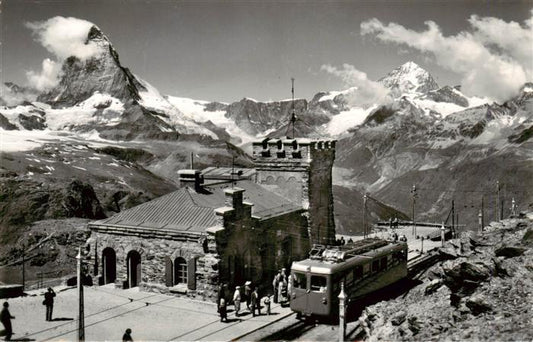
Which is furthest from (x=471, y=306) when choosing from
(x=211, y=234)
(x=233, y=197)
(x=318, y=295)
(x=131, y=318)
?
(x=131, y=318)

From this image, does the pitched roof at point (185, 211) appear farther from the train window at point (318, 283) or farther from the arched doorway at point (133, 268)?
the train window at point (318, 283)

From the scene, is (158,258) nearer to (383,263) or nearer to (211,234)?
(211,234)

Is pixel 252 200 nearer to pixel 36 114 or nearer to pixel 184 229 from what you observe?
pixel 184 229

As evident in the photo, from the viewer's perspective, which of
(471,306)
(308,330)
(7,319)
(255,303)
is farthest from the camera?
(255,303)

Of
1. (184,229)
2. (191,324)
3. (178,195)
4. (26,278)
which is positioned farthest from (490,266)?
(26,278)

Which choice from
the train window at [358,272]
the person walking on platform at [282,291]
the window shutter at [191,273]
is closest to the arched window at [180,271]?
the window shutter at [191,273]

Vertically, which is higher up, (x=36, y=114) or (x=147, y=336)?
(x=36, y=114)

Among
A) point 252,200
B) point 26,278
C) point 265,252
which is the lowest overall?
point 26,278
